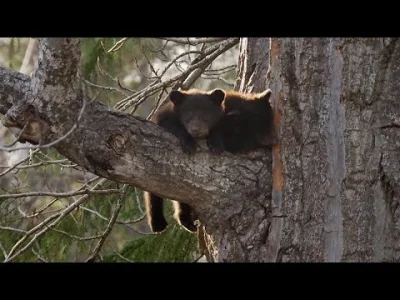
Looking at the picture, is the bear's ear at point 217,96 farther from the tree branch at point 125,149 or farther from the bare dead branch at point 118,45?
the bare dead branch at point 118,45

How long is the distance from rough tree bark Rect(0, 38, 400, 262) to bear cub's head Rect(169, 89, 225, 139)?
1.37ft

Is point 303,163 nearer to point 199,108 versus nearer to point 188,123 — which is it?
point 188,123

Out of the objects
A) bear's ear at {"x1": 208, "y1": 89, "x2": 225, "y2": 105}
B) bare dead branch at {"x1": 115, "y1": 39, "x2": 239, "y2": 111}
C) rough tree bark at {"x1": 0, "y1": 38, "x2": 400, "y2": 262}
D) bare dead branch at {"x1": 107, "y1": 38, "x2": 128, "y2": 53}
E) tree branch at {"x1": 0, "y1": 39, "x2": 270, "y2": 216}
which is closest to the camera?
tree branch at {"x1": 0, "y1": 39, "x2": 270, "y2": 216}

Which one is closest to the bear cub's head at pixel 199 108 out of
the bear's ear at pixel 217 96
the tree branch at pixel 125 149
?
the bear's ear at pixel 217 96

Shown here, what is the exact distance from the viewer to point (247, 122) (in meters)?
4.95

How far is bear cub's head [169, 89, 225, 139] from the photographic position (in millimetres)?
4992

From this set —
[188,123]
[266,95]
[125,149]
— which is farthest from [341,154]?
[125,149]

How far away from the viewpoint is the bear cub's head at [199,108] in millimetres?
4992

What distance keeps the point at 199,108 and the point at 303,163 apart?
1.00 meters

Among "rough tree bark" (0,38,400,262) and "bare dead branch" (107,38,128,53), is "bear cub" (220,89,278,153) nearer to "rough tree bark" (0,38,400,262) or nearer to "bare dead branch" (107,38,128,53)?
"rough tree bark" (0,38,400,262)

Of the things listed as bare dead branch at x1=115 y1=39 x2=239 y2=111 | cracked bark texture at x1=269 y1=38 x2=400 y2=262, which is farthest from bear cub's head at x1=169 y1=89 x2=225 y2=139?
cracked bark texture at x1=269 y1=38 x2=400 y2=262

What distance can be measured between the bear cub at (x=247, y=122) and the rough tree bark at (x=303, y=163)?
8cm

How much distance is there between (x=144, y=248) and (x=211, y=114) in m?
1.70

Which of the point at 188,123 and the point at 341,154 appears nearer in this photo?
the point at 341,154
